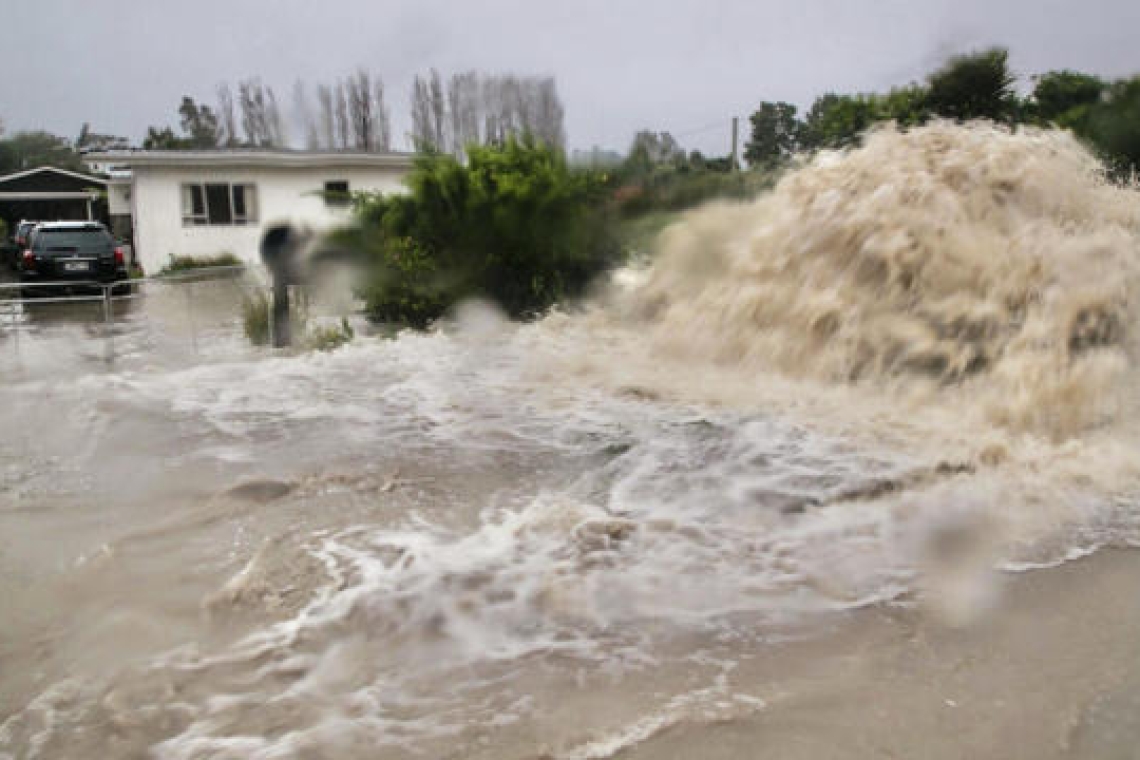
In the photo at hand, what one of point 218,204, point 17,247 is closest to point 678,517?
point 218,204

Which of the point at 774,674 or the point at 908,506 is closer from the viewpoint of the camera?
the point at 774,674

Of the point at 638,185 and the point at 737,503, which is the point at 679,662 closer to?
the point at 737,503

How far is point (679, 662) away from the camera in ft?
10.2

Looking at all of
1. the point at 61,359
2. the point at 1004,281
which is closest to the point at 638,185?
the point at 1004,281

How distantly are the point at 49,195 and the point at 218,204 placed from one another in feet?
70.6

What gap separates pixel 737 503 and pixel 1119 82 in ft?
36.5

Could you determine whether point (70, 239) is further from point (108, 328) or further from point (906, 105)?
point (906, 105)

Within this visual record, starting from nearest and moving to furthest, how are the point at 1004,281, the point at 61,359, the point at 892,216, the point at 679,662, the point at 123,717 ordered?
the point at 123,717 → the point at 679,662 → the point at 1004,281 → the point at 892,216 → the point at 61,359

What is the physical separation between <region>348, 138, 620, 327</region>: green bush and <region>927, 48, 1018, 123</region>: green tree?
5.30 metres

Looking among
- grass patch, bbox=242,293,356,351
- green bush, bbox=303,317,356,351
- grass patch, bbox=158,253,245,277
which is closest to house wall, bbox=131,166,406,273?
grass patch, bbox=158,253,245,277

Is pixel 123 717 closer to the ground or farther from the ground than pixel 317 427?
closer to the ground

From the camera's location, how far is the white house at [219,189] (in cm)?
2227

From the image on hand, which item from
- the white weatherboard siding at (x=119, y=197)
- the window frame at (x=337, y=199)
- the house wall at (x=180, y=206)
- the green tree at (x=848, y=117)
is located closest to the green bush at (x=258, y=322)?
the window frame at (x=337, y=199)

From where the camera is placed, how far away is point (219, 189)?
2278 cm
